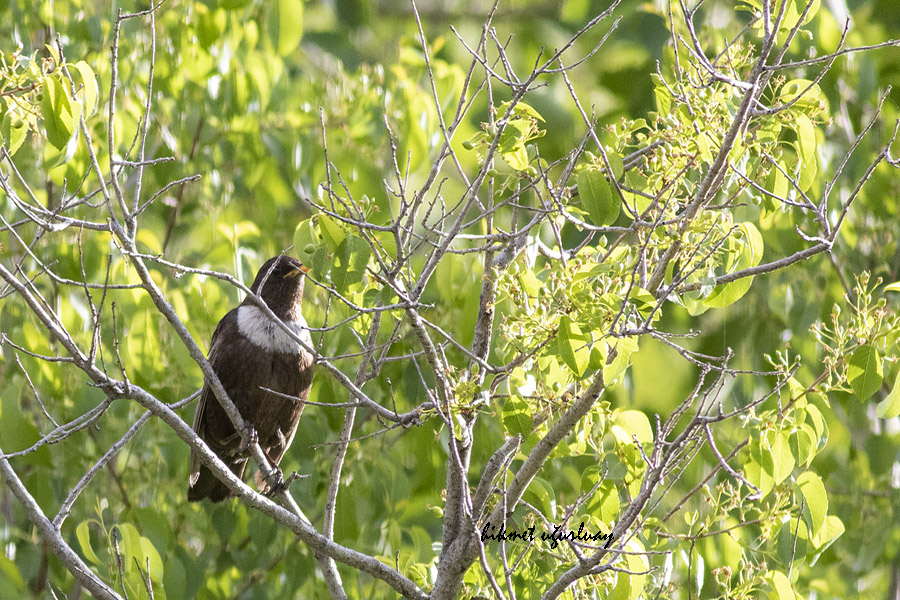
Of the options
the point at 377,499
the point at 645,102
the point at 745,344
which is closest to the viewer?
the point at 377,499

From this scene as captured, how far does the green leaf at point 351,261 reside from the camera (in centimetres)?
285

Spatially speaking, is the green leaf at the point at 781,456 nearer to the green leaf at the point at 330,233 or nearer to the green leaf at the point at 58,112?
the green leaf at the point at 330,233

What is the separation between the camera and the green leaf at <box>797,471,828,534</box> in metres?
2.88

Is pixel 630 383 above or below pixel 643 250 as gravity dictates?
below

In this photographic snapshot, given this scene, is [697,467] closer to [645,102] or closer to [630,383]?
[630,383]

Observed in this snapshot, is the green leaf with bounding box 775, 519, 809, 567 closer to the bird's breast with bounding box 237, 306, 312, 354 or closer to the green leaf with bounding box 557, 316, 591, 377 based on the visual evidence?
the green leaf with bounding box 557, 316, 591, 377

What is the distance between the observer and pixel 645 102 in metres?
6.02

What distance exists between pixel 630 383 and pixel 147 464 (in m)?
2.15

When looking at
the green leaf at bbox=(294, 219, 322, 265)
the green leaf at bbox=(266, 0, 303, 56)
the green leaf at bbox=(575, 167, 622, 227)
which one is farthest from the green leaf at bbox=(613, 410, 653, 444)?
the green leaf at bbox=(266, 0, 303, 56)

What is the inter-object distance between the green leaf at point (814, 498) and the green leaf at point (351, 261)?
52.7 inches

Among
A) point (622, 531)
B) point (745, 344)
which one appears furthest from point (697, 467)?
point (622, 531)

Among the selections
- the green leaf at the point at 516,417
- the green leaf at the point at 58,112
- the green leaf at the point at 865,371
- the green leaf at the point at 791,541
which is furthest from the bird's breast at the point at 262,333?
the green leaf at the point at 865,371

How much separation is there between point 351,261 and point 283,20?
87.7 inches

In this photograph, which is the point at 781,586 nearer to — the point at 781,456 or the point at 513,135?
the point at 781,456
